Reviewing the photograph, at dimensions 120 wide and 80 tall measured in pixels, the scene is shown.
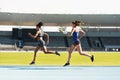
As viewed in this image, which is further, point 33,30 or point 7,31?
point 7,31

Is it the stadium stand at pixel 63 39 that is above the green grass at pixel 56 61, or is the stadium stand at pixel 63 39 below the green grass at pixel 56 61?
below

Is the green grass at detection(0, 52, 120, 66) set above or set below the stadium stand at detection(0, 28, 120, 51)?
above

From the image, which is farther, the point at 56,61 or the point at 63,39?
the point at 63,39

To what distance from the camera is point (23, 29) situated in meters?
59.3

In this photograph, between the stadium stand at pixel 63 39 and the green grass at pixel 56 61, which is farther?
the stadium stand at pixel 63 39

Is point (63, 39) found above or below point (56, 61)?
below

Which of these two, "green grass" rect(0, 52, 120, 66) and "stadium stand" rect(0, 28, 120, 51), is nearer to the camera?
"green grass" rect(0, 52, 120, 66)

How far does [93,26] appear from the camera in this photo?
211ft

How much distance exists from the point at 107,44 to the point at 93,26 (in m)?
5.99
